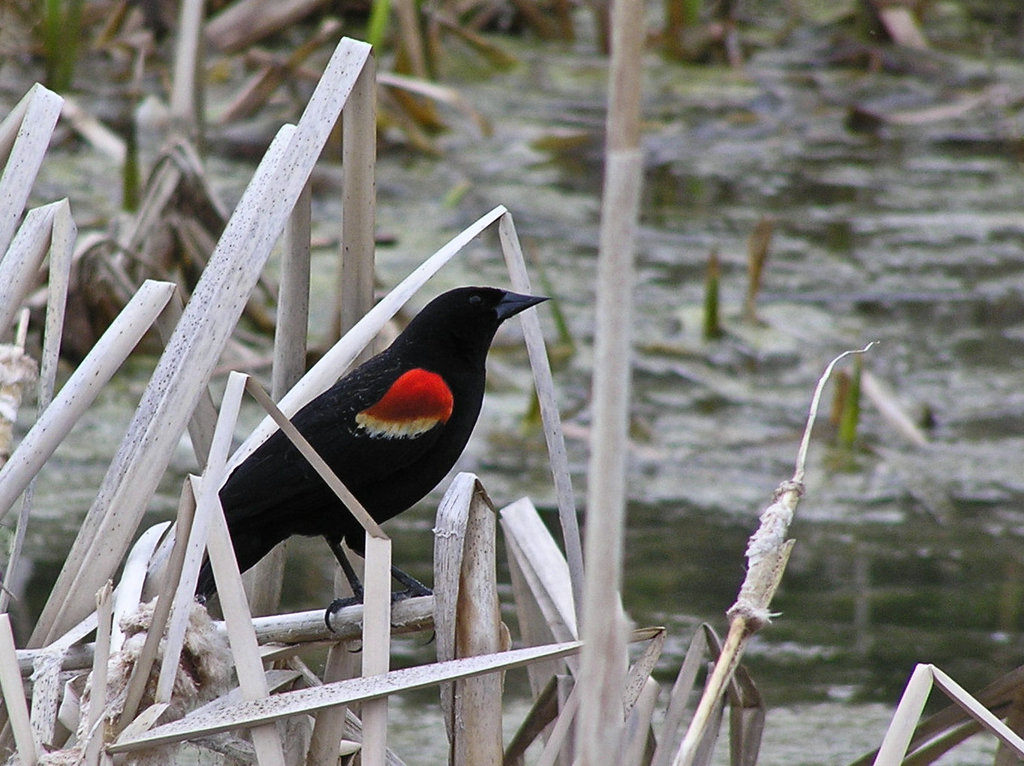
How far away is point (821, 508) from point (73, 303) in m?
2.03

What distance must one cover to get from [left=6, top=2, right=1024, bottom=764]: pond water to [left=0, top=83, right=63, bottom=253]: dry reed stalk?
4.18 feet

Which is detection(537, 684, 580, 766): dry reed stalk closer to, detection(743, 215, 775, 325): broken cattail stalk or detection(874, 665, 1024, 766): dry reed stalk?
detection(874, 665, 1024, 766): dry reed stalk

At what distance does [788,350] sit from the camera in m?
4.59

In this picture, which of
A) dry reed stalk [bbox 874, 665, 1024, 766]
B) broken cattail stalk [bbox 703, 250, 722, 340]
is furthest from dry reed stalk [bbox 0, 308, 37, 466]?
broken cattail stalk [bbox 703, 250, 722, 340]

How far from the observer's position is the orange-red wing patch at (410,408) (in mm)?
2062

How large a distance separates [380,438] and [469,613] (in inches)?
18.7

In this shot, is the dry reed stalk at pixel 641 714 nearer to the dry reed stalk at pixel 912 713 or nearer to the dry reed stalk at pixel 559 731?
the dry reed stalk at pixel 559 731

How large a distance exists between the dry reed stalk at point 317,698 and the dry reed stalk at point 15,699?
82 mm

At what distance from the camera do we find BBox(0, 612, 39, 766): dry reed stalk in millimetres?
1418

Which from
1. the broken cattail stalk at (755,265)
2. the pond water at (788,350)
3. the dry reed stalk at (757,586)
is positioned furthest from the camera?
the broken cattail stalk at (755,265)

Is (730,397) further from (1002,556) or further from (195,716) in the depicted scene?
(195,716)

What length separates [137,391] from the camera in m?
4.18

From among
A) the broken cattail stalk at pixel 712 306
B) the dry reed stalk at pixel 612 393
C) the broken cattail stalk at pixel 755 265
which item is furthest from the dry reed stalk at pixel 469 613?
the broken cattail stalk at pixel 755 265

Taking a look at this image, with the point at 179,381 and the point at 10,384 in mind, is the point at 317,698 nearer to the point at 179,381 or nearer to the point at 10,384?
the point at 179,381
